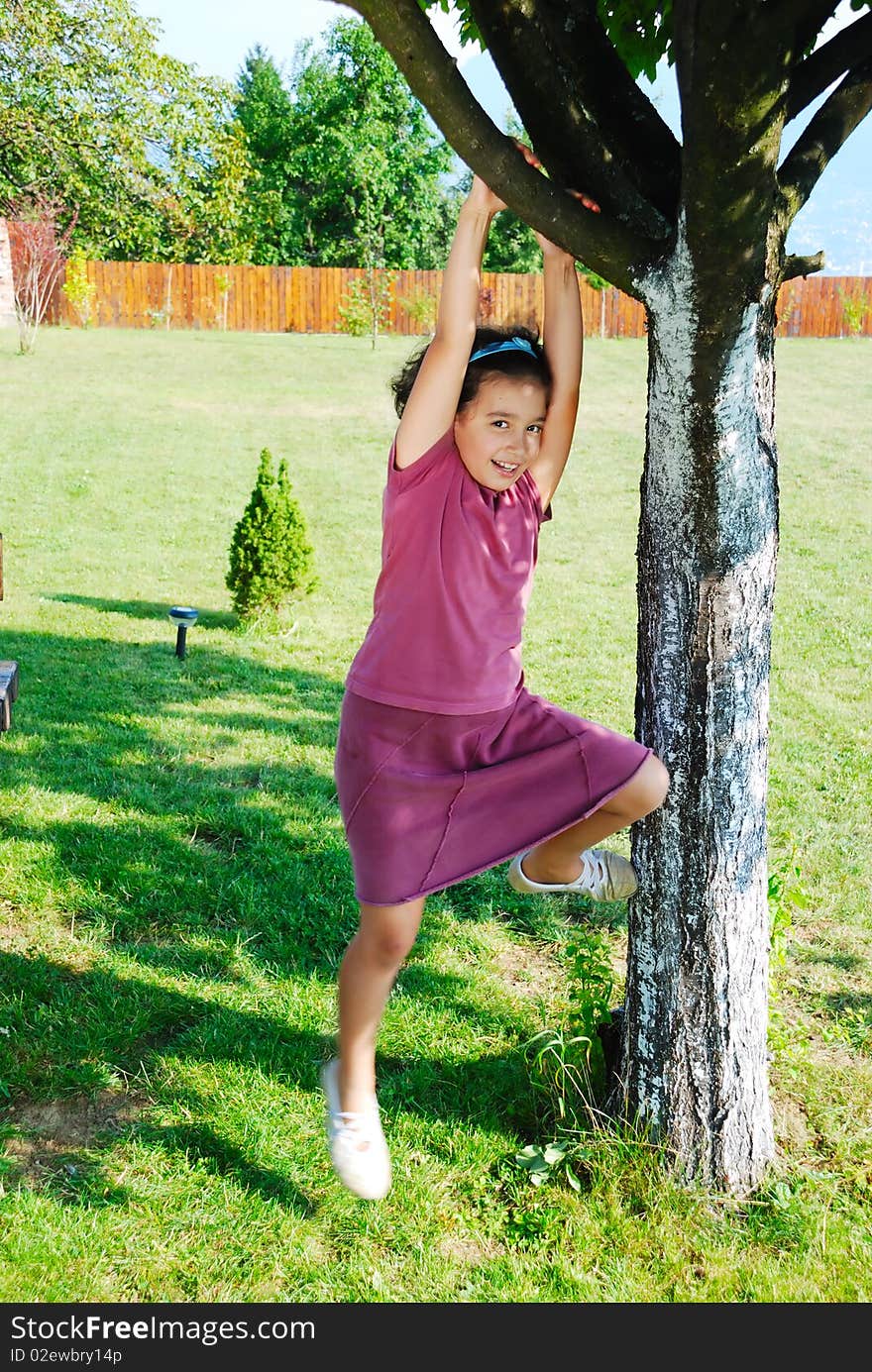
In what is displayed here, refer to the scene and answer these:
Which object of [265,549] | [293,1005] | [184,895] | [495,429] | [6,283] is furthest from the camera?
[6,283]

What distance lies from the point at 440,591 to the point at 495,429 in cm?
38

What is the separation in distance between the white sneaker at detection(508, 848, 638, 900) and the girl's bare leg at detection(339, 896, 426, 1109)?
47 centimetres

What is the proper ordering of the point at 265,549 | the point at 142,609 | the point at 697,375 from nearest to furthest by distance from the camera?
1. the point at 697,375
2. the point at 265,549
3. the point at 142,609

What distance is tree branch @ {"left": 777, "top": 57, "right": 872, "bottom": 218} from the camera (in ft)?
8.20

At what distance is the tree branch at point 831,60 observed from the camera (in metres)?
2.55

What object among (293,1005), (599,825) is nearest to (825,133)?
(599,825)

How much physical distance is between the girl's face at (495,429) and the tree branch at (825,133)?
0.68 meters

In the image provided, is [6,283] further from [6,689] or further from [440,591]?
[440,591]

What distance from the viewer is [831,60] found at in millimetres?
2572

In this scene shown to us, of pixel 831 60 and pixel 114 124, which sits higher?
pixel 114 124

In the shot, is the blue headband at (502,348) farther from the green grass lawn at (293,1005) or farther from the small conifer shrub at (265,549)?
the small conifer shrub at (265,549)

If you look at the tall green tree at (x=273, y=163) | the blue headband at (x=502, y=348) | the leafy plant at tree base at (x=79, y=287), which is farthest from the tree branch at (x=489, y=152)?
the tall green tree at (x=273, y=163)

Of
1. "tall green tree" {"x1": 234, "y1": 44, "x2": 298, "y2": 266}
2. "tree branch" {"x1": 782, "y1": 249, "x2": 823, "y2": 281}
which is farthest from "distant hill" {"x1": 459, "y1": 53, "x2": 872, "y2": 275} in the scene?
"tall green tree" {"x1": 234, "y1": 44, "x2": 298, "y2": 266}

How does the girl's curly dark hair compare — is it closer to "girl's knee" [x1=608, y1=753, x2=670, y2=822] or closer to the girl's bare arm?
the girl's bare arm
